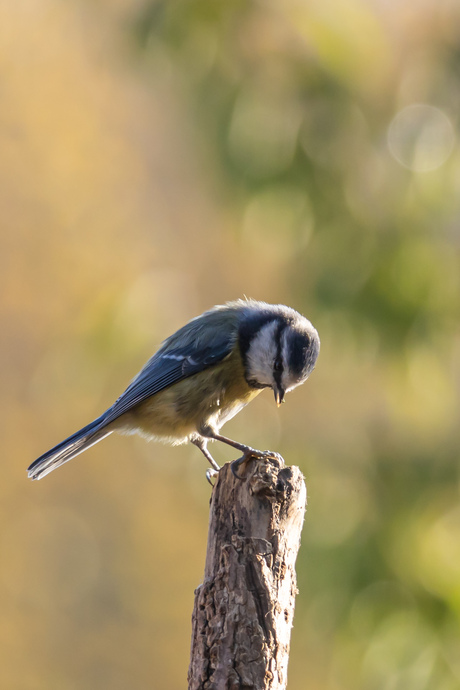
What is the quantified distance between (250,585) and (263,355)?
3.41 feet

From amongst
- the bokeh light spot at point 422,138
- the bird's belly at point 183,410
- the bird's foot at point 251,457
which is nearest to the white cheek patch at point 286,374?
the bird's belly at point 183,410

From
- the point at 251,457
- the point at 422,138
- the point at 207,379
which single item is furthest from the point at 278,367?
the point at 422,138

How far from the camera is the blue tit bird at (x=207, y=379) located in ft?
8.73

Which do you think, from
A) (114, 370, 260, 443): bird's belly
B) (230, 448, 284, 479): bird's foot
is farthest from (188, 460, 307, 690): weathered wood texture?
(114, 370, 260, 443): bird's belly

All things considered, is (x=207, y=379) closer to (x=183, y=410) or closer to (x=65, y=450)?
(x=183, y=410)

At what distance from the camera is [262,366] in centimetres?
270

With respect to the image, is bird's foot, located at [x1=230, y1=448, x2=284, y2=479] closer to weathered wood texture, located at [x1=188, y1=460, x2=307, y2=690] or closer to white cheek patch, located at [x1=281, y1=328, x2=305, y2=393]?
weathered wood texture, located at [x1=188, y1=460, x2=307, y2=690]

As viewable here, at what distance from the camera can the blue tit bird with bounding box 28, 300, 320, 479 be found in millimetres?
2660

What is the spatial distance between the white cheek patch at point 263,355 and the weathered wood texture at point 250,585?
28.9 inches

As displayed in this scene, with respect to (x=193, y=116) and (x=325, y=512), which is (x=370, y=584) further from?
(x=193, y=116)

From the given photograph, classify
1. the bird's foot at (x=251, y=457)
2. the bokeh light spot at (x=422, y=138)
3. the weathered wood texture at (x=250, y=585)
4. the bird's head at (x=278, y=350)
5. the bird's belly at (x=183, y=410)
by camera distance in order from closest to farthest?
the weathered wood texture at (x=250, y=585) → the bird's foot at (x=251, y=457) → the bird's head at (x=278, y=350) → the bird's belly at (x=183, y=410) → the bokeh light spot at (x=422, y=138)

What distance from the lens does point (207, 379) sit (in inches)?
109

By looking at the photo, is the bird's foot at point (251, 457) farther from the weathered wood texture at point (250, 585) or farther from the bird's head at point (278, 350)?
the bird's head at point (278, 350)

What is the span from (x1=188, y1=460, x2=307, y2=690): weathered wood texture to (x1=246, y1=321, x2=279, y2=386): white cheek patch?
2.41ft
